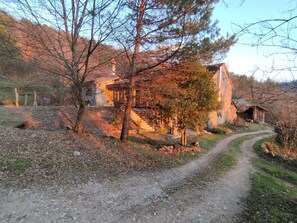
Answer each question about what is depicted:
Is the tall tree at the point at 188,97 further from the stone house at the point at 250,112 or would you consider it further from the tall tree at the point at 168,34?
the stone house at the point at 250,112

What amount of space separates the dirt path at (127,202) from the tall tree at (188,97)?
4.84 metres

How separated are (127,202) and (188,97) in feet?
24.2

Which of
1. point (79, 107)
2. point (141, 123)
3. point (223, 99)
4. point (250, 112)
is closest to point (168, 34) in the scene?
point (79, 107)

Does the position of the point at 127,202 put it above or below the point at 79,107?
below

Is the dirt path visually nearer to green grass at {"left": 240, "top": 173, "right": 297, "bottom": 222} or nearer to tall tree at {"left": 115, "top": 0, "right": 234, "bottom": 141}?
green grass at {"left": 240, "top": 173, "right": 297, "bottom": 222}

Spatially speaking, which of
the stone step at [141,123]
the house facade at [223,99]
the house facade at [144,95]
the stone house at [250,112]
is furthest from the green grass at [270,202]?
the stone house at [250,112]

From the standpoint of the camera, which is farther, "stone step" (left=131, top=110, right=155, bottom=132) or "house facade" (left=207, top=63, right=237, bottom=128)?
"house facade" (left=207, top=63, right=237, bottom=128)

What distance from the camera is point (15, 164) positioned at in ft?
19.1

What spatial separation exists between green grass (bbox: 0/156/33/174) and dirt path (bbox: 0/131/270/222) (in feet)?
3.26

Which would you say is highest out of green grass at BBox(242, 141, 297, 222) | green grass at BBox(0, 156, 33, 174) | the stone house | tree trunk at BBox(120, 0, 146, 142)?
tree trunk at BBox(120, 0, 146, 142)

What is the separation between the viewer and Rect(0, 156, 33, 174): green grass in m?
5.56

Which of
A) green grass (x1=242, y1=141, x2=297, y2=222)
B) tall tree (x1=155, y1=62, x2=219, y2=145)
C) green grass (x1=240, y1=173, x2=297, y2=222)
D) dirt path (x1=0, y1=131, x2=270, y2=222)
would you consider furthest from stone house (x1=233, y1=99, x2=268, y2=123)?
dirt path (x1=0, y1=131, x2=270, y2=222)

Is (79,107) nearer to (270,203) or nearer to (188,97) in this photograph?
(188,97)

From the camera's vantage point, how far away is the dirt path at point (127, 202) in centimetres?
400
